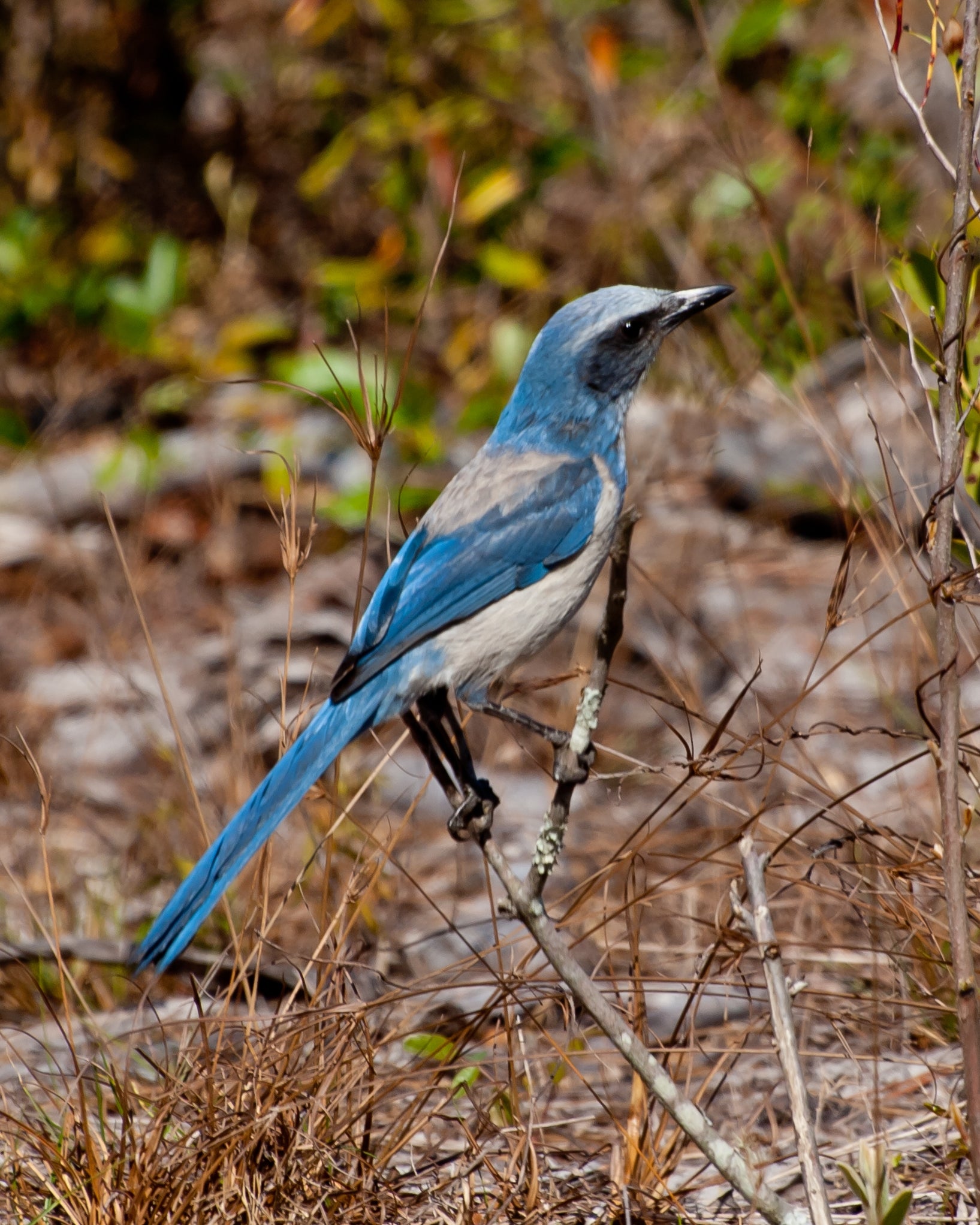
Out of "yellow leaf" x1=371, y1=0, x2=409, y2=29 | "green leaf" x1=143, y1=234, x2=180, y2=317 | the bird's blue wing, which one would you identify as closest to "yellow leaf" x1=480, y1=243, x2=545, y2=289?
"yellow leaf" x1=371, y1=0, x2=409, y2=29

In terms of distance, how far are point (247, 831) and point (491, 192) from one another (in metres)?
4.29

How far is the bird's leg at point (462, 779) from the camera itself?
8.16ft

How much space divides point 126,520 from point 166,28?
2.78 metres

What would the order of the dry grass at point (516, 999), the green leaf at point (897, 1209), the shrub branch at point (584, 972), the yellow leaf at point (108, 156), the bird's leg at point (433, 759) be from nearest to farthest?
the green leaf at point (897, 1209) → the shrub branch at point (584, 972) → the dry grass at point (516, 999) → the bird's leg at point (433, 759) → the yellow leaf at point (108, 156)

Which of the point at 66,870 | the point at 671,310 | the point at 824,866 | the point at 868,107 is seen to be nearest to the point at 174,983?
the point at 66,870

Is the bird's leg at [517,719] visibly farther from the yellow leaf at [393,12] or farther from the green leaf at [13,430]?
the yellow leaf at [393,12]

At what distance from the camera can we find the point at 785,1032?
6.50 feet

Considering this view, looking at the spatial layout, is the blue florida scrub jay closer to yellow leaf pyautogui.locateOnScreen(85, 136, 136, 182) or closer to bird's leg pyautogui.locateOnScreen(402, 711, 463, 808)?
bird's leg pyautogui.locateOnScreen(402, 711, 463, 808)

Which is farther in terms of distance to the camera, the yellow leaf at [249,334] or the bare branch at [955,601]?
the yellow leaf at [249,334]

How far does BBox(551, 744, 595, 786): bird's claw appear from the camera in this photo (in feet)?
7.36

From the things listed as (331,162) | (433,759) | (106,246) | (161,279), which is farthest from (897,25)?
(106,246)

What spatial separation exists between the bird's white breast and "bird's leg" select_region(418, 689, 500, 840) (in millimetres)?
79

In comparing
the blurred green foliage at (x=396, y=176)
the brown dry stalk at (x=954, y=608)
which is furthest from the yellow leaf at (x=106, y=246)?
the brown dry stalk at (x=954, y=608)

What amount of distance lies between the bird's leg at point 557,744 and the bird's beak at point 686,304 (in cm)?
94
